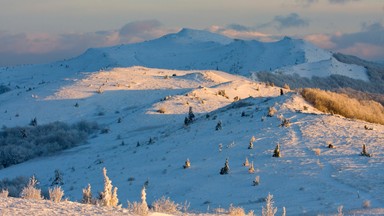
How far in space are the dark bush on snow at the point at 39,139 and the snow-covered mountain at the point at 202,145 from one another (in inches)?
31.1

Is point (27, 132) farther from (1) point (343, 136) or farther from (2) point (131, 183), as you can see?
(1) point (343, 136)

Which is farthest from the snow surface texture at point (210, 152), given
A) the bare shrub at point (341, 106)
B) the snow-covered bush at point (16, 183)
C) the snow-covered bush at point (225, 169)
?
the bare shrub at point (341, 106)

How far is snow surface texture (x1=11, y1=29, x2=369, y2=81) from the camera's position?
6869 cm

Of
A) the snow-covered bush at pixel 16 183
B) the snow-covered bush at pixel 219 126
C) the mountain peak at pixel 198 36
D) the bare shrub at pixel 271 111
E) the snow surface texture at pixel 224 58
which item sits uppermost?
the bare shrub at pixel 271 111

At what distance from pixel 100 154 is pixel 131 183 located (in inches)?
252

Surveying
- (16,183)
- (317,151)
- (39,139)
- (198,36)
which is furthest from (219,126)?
(198,36)

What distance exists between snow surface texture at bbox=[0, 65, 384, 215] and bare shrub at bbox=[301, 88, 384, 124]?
81 centimetres

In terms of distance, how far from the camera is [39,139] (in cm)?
2584

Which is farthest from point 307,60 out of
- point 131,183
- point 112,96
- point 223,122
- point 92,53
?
point 131,183

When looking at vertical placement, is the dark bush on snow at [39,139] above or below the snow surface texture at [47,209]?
below

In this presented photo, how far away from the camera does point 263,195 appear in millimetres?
13219

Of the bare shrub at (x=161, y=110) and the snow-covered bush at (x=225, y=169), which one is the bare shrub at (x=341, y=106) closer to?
the bare shrub at (x=161, y=110)

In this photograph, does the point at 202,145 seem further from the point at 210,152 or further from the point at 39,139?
the point at 39,139

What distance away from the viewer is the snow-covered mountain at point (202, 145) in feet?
44.4
